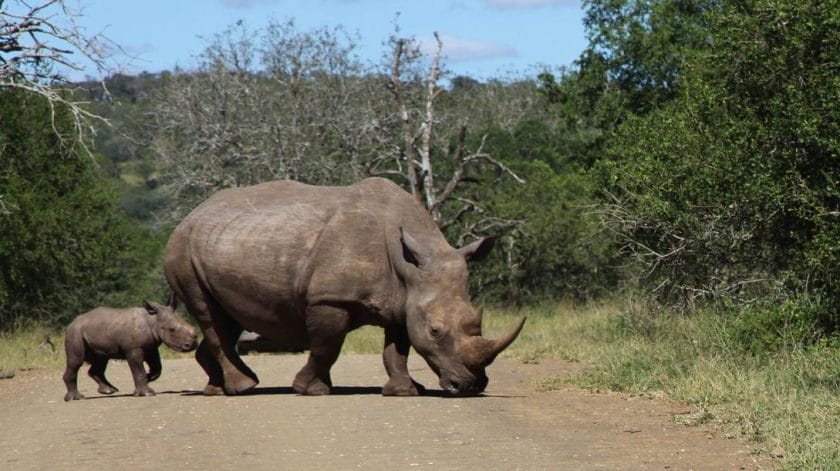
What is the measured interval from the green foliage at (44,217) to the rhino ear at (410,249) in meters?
13.5

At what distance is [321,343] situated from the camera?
44.1 feet

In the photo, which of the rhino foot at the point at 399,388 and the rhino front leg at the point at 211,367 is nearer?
the rhino foot at the point at 399,388

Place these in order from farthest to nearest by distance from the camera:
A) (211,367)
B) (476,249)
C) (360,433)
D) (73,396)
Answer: (211,367) < (73,396) < (476,249) < (360,433)

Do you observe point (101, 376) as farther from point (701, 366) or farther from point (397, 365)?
point (701, 366)

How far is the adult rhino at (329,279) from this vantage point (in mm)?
12945

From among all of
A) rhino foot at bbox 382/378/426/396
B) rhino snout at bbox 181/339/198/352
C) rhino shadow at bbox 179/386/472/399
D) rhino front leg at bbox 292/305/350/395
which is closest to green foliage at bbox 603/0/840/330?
rhino shadow at bbox 179/386/472/399

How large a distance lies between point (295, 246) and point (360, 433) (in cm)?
344

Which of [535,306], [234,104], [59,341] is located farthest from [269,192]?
[234,104]

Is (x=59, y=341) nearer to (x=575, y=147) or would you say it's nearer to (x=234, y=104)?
(x=575, y=147)

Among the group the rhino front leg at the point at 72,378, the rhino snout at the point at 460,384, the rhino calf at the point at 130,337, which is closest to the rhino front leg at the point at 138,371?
the rhino calf at the point at 130,337

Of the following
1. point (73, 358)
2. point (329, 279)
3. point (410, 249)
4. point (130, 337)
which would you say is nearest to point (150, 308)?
point (130, 337)

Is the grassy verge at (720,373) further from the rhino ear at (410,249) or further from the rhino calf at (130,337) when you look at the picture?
the rhino calf at (130,337)

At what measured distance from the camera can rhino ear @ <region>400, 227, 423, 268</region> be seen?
13.1m

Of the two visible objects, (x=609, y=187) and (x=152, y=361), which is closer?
(x=152, y=361)
